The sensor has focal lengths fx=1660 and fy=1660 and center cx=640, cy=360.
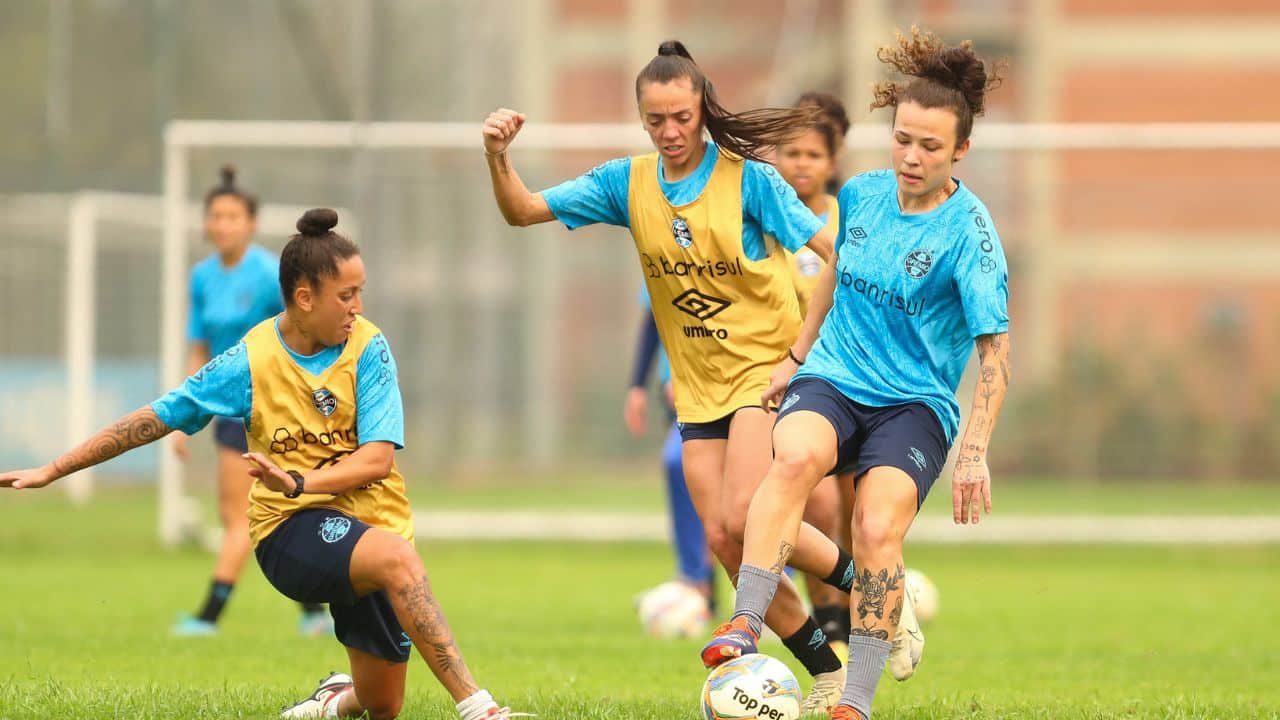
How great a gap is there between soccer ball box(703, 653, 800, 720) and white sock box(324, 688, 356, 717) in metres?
1.27

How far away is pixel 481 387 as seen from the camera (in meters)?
16.0

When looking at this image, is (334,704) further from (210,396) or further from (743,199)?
(743,199)

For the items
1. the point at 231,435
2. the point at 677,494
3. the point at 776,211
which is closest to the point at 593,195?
the point at 776,211

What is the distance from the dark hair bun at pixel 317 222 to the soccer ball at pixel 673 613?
417 cm

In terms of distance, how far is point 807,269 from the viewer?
313 inches

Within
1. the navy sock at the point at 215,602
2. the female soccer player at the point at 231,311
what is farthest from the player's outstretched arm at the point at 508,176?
the navy sock at the point at 215,602

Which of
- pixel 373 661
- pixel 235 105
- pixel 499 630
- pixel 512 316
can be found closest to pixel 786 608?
pixel 373 661

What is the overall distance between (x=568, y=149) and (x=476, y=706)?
417 inches

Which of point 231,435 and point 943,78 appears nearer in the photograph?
point 943,78

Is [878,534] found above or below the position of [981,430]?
below

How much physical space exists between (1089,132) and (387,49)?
6.63 metres

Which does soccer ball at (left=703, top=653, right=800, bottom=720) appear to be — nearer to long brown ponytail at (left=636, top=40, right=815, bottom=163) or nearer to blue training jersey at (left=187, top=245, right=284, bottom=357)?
long brown ponytail at (left=636, top=40, right=815, bottom=163)

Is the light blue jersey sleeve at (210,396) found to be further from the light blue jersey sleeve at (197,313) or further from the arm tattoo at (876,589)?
the light blue jersey sleeve at (197,313)

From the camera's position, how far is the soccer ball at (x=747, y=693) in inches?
197
